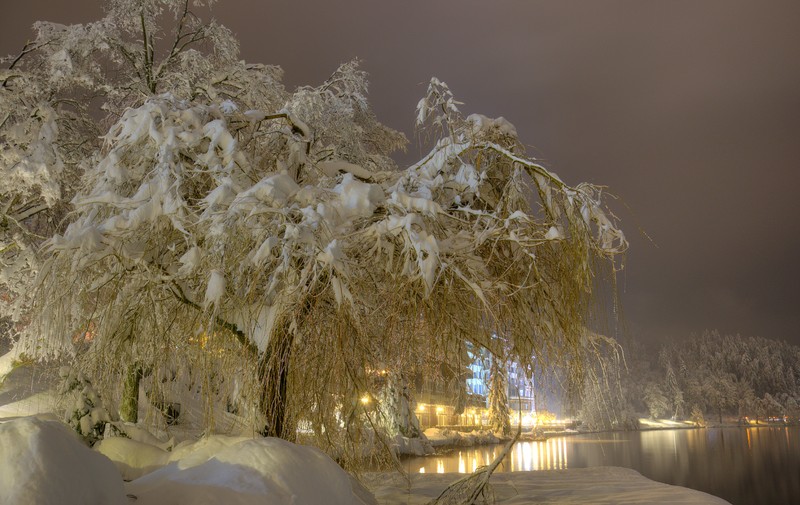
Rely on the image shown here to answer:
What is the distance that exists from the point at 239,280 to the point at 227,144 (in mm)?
1533

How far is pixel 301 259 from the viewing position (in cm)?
537

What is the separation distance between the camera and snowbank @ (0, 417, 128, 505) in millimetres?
2850

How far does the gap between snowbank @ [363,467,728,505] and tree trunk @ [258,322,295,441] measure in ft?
7.40

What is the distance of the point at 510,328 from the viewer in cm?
643

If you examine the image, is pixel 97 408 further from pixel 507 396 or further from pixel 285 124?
pixel 507 396

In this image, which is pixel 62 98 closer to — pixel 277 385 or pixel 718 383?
pixel 277 385

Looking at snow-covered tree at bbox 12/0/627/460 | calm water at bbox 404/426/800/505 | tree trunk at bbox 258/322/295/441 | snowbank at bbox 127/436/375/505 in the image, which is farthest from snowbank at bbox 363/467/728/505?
calm water at bbox 404/426/800/505

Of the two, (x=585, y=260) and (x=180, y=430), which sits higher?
(x=585, y=260)

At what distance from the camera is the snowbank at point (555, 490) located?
863 centimetres

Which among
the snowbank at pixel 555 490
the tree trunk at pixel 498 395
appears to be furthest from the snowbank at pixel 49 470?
the snowbank at pixel 555 490

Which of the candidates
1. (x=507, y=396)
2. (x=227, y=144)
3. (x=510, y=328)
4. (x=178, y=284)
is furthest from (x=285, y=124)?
(x=507, y=396)

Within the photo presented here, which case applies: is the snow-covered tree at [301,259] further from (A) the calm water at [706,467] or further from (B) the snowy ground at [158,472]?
(A) the calm water at [706,467]

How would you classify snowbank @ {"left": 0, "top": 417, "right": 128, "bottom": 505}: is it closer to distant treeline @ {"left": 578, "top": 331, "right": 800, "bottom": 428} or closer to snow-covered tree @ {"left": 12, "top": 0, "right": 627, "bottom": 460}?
snow-covered tree @ {"left": 12, "top": 0, "right": 627, "bottom": 460}

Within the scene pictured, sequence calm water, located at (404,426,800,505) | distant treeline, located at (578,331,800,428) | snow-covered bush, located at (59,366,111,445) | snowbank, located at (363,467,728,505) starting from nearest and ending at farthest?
snow-covered bush, located at (59,366,111,445) < snowbank, located at (363,467,728,505) < calm water, located at (404,426,800,505) < distant treeline, located at (578,331,800,428)
